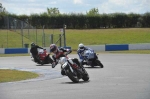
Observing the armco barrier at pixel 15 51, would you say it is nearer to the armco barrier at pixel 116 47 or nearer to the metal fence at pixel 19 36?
the metal fence at pixel 19 36

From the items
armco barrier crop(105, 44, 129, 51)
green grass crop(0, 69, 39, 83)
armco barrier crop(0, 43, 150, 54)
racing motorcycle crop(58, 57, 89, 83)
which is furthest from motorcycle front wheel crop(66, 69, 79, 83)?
armco barrier crop(105, 44, 129, 51)

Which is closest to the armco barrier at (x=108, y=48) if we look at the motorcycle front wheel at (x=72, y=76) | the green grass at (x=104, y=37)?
the green grass at (x=104, y=37)

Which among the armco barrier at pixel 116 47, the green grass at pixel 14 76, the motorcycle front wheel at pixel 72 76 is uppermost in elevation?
the motorcycle front wheel at pixel 72 76

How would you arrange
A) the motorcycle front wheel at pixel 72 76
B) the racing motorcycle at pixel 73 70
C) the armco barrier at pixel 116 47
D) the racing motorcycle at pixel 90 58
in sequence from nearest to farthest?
the motorcycle front wheel at pixel 72 76 < the racing motorcycle at pixel 73 70 < the racing motorcycle at pixel 90 58 < the armco barrier at pixel 116 47

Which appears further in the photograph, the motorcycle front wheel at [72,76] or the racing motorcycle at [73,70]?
the racing motorcycle at [73,70]

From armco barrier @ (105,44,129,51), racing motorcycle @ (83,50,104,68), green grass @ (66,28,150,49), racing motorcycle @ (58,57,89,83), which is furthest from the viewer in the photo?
green grass @ (66,28,150,49)

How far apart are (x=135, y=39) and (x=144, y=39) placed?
1.95 m

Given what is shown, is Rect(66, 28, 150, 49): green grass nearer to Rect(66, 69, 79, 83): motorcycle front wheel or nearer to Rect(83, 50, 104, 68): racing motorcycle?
Rect(83, 50, 104, 68): racing motorcycle

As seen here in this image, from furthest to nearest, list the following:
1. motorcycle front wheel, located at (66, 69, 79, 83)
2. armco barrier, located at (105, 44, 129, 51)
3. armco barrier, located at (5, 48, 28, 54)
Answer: armco barrier, located at (105, 44, 129, 51) → armco barrier, located at (5, 48, 28, 54) → motorcycle front wheel, located at (66, 69, 79, 83)

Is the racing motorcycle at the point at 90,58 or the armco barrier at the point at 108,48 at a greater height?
the racing motorcycle at the point at 90,58

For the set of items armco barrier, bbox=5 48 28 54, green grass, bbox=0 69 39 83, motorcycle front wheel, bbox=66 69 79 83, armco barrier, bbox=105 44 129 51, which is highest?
motorcycle front wheel, bbox=66 69 79 83

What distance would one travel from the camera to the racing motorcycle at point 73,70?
15578 mm

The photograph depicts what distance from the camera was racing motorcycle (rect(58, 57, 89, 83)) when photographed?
15578 mm

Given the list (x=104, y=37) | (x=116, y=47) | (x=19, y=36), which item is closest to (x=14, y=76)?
(x=116, y=47)
